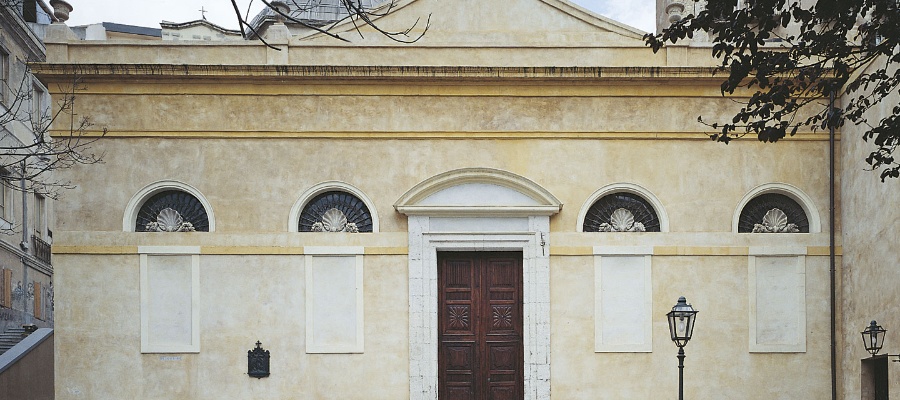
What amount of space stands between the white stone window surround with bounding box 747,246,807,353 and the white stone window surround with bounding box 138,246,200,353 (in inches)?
330

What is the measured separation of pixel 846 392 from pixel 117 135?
38.3 ft

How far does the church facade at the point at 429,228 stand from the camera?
595 inches

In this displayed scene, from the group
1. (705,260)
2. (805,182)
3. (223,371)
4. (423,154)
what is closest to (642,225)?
(705,260)

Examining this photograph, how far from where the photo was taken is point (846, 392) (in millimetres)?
14891

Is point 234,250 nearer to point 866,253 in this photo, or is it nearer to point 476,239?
point 476,239

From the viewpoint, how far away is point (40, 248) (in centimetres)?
2594

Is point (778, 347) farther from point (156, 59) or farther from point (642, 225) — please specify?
point (156, 59)

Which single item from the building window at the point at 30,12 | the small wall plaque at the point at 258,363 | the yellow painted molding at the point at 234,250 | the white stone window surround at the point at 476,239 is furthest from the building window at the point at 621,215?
the building window at the point at 30,12

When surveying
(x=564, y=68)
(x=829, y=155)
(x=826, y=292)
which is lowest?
(x=826, y=292)

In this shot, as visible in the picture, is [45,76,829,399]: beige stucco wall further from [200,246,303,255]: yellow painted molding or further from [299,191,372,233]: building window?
[299,191,372,233]: building window

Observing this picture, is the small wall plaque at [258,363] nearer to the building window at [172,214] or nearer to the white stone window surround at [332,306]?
the white stone window surround at [332,306]

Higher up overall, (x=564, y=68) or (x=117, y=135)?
(x=564, y=68)

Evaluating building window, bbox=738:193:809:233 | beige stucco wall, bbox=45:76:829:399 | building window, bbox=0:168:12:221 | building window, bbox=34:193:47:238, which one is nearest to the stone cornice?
beige stucco wall, bbox=45:76:829:399

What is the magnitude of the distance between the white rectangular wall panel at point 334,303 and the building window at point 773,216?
6.04 metres
